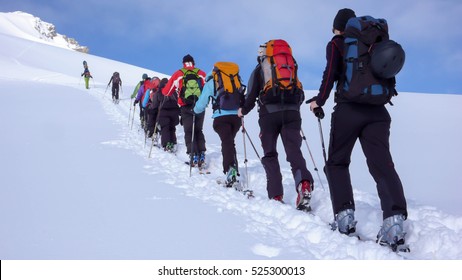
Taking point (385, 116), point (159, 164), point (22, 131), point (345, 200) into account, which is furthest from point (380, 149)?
point (22, 131)

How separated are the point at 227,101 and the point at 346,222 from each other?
2.80 metres

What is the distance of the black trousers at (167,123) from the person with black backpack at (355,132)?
5.72m

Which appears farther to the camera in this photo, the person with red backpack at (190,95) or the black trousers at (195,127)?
the black trousers at (195,127)

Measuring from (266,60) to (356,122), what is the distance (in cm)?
153

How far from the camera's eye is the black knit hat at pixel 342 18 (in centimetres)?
336

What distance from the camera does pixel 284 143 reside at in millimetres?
4441

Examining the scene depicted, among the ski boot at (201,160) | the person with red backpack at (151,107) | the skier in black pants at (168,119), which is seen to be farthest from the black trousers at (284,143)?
the person with red backpack at (151,107)

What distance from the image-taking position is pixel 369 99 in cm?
297

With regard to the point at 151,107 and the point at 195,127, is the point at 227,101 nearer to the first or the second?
the point at 195,127

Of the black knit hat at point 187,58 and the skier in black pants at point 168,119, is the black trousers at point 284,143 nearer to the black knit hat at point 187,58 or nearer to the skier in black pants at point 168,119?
the black knit hat at point 187,58

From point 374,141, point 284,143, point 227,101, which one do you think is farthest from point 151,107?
point 374,141

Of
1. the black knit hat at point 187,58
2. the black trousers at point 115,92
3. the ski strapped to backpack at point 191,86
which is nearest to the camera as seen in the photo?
the ski strapped to backpack at point 191,86

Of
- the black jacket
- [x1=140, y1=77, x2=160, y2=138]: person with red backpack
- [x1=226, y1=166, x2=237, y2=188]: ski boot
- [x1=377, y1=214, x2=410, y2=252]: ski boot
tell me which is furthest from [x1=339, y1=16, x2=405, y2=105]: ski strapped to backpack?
[x1=140, y1=77, x2=160, y2=138]: person with red backpack
